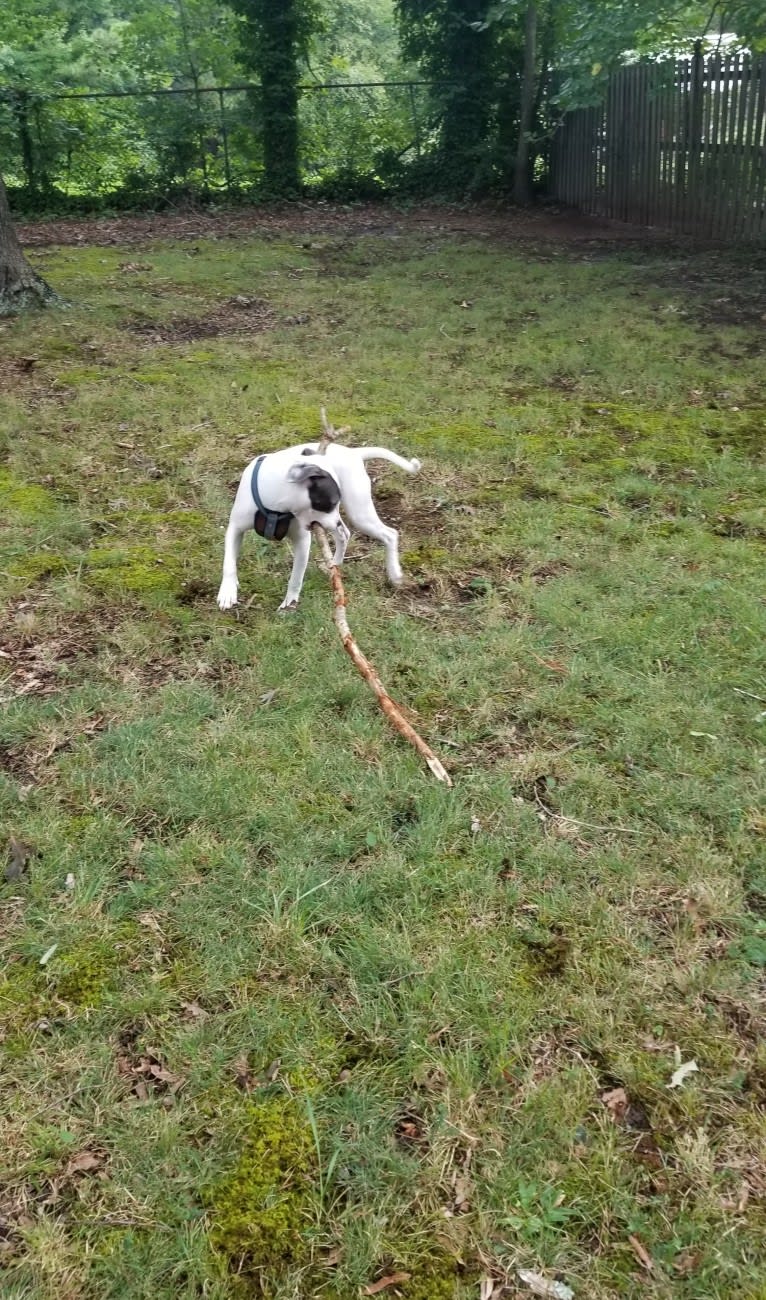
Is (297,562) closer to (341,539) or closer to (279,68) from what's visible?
(341,539)

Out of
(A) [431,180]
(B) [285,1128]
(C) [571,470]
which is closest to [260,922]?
(B) [285,1128]

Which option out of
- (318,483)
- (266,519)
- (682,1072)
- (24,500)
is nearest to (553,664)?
(318,483)

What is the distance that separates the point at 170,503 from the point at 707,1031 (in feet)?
12.9

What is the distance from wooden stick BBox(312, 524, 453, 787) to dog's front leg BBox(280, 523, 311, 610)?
6.3 inches

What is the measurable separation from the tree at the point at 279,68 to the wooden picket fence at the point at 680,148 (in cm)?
512

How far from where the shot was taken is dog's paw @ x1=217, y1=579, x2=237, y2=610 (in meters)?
3.98

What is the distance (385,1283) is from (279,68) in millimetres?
19013

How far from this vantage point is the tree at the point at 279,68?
54.0 feet

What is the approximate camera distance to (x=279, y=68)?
657 inches

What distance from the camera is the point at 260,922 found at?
2.54 m

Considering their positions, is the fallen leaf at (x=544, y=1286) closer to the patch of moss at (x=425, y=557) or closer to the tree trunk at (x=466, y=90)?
the patch of moss at (x=425, y=557)

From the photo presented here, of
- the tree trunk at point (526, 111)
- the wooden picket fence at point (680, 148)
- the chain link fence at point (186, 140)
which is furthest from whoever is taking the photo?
the chain link fence at point (186, 140)

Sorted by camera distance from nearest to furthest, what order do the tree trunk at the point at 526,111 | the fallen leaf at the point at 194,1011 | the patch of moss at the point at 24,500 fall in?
the fallen leaf at the point at 194,1011 → the patch of moss at the point at 24,500 → the tree trunk at the point at 526,111

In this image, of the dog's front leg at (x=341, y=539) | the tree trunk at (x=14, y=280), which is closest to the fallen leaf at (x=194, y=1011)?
the dog's front leg at (x=341, y=539)
